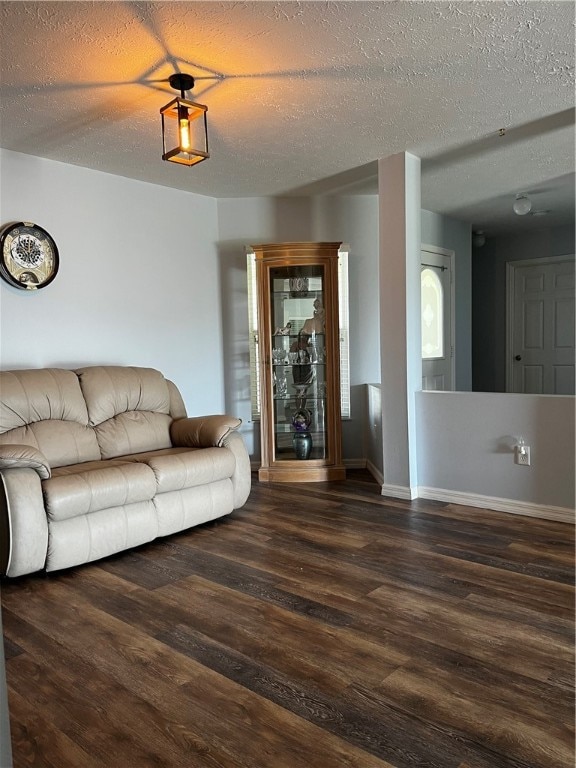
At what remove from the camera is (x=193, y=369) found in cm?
486

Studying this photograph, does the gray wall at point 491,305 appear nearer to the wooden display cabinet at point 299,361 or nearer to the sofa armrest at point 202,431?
the wooden display cabinet at point 299,361

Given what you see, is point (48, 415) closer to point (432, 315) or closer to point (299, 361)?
point (299, 361)

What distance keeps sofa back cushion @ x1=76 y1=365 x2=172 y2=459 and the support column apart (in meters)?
1.57

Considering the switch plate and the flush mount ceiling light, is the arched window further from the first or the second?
the flush mount ceiling light

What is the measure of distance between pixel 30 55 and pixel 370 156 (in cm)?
222

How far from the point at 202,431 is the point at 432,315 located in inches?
119

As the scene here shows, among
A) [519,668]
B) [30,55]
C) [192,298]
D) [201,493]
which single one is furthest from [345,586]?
[192,298]

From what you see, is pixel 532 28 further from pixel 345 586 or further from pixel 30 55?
pixel 345 586

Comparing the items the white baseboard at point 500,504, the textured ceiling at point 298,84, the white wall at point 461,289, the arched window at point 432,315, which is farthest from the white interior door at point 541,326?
the white baseboard at point 500,504

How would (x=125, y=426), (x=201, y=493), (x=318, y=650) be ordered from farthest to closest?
(x=125, y=426), (x=201, y=493), (x=318, y=650)

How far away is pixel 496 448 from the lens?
365 centimetres

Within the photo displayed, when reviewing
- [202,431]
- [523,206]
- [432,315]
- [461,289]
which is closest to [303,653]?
[202,431]

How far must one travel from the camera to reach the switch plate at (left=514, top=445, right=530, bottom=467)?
3508 millimetres

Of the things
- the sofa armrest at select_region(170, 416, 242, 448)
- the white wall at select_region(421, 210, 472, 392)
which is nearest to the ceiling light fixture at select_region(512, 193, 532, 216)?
the white wall at select_region(421, 210, 472, 392)
